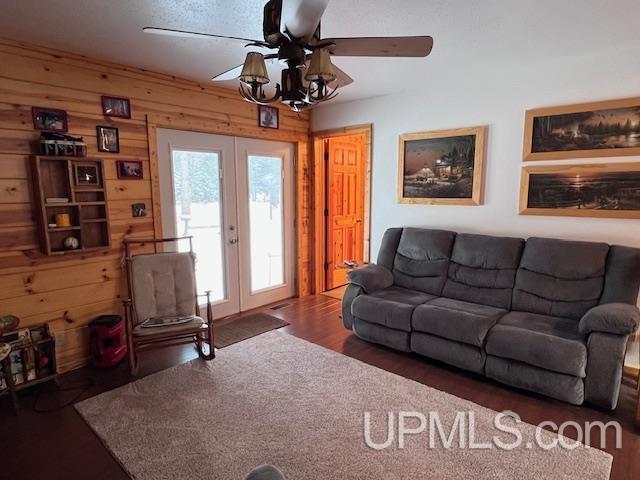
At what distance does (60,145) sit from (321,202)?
2996mm

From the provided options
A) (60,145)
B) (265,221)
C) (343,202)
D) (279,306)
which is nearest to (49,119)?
(60,145)

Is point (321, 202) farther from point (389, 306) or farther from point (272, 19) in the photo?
point (272, 19)

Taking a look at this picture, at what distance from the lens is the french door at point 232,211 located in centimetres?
355

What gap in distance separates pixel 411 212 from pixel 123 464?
131 inches

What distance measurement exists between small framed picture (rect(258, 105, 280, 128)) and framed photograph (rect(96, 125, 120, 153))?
1578 millimetres

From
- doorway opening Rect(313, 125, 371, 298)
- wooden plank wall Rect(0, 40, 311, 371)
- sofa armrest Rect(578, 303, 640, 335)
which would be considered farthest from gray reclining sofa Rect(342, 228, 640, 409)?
wooden plank wall Rect(0, 40, 311, 371)

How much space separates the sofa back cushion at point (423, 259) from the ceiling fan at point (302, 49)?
2.19m

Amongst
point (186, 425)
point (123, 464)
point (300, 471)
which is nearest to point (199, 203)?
point (186, 425)

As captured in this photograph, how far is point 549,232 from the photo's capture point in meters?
3.20

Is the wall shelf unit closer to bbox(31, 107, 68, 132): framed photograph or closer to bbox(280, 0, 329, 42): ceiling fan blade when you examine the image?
bbox(31, 107, 68, 132): framed photograph

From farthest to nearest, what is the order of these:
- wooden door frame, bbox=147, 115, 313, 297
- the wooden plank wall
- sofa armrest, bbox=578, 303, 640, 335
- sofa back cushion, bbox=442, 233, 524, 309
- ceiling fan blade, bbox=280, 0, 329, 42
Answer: wooden door frame, bbox=147, 115, 313, 297 → sofa back cushion, bbox=442, 233, 524, 309 → the wooden plank wall → sofa armrest, bbox=578, 303, 640, 335 → ceiling fan blade, bbox=280, 0, 329, 42

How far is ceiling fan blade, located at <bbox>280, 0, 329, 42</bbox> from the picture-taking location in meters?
1.34

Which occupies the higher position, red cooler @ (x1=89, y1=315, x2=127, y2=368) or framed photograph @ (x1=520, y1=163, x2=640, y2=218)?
framed photograph @ (x1=520, y1=163, x2=640, y2=218)

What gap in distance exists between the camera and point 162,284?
3.16m
